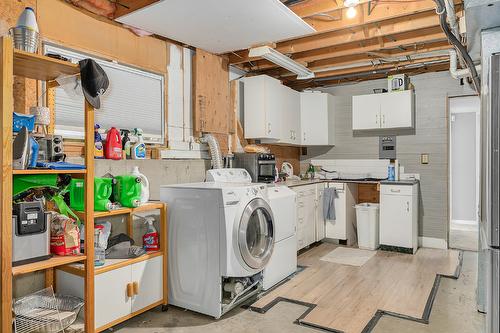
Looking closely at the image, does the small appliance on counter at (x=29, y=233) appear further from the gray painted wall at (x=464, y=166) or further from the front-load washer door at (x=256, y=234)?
the gray painted wall at (x=464, y=166)

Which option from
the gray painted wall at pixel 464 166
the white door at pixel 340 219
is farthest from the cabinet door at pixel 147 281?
the gray painted wall at pixel 464 166

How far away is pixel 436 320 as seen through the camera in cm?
269

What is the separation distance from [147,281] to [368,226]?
3233 millimetres

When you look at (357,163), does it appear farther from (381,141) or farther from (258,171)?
(258,171)

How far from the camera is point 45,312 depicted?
7.59 feet

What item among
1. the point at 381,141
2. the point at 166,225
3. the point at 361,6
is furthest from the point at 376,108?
the point at 166,225

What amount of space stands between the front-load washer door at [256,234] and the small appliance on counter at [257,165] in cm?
106

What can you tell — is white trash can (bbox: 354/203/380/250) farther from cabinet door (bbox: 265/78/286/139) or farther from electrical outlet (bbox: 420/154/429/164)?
cabinet door (bbox: 265/78/286/139)

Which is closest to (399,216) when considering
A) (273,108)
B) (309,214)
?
(309,214)

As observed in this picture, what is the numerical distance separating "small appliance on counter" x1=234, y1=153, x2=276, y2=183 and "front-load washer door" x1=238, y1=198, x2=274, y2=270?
106 centimetres

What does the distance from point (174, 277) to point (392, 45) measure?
11.0 feet

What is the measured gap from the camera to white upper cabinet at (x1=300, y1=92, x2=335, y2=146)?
5.63 meters

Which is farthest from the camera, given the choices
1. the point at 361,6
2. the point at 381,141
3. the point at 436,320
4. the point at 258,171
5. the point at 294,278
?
the point at 381,141

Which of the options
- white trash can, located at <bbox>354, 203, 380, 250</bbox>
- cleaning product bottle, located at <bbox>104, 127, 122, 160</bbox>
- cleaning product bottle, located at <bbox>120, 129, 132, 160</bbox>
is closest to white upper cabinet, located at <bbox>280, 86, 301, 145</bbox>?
white trash can, located at <bbox>354, 203, 380, 250</bbox>
